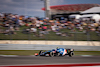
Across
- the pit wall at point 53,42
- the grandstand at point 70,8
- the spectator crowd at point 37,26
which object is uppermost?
the grandstand at point 70,8

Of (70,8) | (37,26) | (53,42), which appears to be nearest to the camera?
(53,42)

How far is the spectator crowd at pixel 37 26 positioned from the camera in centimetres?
1225

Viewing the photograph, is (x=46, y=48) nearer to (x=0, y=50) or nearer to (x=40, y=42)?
(x=40, y=42)

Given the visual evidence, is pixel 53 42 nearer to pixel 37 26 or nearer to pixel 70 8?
pixel 37 26

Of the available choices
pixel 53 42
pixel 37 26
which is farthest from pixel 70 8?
pixel 53 42

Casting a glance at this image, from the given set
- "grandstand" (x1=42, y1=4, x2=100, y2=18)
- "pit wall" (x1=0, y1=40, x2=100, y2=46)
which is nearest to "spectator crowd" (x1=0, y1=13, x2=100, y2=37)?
"pit wall" (x1=0, y1=40, x2=100, y2=46)

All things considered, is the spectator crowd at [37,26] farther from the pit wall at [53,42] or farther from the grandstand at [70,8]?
the grandstand at [70,8]

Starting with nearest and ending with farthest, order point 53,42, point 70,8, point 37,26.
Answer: point 53,42, point 37,26, point 70,8

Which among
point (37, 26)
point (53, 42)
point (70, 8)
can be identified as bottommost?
point (53, 42)

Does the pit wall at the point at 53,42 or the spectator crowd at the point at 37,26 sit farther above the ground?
the spectator crowd at the point at 37,26

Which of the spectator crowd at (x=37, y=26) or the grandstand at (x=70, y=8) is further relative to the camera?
the grandstand at (x=70, y=8)

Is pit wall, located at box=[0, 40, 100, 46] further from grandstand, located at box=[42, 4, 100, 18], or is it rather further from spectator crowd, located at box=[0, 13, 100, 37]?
grandstand, located at box=[42, 4, 100, 18]

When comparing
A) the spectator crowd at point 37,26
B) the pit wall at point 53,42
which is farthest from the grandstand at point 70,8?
the pit wall at point 53,42

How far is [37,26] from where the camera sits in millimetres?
13203
